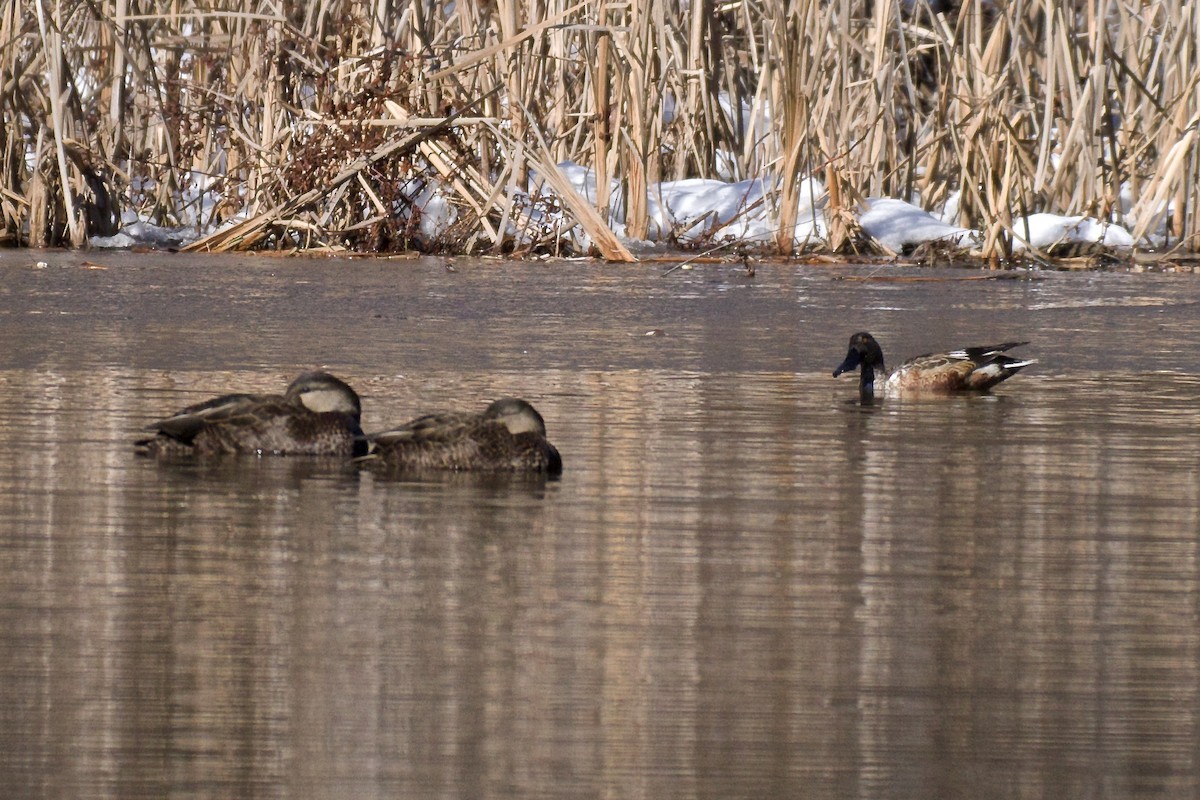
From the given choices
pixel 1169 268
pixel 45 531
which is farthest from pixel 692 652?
pixel 1169 268

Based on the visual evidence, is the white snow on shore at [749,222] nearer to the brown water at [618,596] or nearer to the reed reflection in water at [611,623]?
the brown water at [618,596]

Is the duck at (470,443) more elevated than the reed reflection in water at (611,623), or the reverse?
the duck at (470,443)

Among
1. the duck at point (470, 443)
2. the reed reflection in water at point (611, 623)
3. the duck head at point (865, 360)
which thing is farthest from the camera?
the duck head at point (865, 360)

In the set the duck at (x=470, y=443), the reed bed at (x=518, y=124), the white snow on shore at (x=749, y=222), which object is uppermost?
the reed bed at (x=518, y=124)

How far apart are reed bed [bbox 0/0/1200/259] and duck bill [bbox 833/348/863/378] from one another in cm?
603

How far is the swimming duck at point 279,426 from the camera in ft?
20.3

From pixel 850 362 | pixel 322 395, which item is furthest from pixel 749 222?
pixel 322 395

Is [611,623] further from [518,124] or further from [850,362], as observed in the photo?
[518,124]

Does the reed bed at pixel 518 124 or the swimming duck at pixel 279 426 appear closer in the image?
the swimming duck at pixel 279 426

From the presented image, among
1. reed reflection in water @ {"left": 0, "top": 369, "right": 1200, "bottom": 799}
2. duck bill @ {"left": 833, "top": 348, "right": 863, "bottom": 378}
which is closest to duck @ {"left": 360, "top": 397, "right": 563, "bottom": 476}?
reed reflection in water @ {"left": 0, "top": 369, "right": 1200, "bottom": 799}

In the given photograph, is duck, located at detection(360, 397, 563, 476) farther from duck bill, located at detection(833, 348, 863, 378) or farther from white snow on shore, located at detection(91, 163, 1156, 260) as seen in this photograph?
white snow on shore, located at detection(91, 163, 1156, 260)

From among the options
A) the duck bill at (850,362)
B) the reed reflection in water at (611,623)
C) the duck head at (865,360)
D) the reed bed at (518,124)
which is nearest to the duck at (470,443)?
the reed reflection in water at (611,623)

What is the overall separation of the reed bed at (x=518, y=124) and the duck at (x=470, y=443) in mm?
8585

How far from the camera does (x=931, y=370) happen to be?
337 inches
